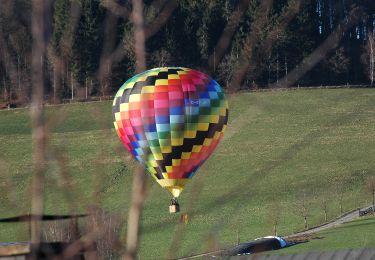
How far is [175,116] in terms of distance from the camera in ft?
75.3

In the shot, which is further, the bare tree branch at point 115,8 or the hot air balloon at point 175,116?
the hot air balloon at point 175,116

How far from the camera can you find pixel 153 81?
23703 millimetres

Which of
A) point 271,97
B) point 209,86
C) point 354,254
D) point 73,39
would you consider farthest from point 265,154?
point 73,39

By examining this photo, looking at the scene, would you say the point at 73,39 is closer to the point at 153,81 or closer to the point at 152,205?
the point at 153,81

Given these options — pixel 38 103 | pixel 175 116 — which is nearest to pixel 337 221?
pixel 175 116

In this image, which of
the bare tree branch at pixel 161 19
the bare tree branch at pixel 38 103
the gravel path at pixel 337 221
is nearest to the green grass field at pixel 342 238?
the gravel path at pixel 337 221

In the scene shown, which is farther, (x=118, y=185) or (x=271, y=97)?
(x=271, y=97)

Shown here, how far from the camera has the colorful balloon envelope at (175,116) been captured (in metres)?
22.2

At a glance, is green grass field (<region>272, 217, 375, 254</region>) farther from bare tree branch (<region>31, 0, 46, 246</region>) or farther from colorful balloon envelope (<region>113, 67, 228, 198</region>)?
bare tree branch (<region>31, 0, 46, 246</region>)

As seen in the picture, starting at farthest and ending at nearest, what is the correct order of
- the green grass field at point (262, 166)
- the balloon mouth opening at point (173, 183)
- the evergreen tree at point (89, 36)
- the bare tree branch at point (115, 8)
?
the green grass field at point (262, 166) → the balloon mouth opening at point (173, 183) → the evergreen tree at point (89, 36) → the bare tree branch at point (115, 8)

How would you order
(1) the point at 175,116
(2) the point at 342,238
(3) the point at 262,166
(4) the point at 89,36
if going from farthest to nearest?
1. (2) the point at 342,238
2. (3) the point at 262,166
3. (1) the point at 175,116
4. (4) the point at 89,36

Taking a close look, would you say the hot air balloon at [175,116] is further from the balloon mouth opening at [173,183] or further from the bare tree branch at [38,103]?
the bare tree branch at [38,103]

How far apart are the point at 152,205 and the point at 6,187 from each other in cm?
3916

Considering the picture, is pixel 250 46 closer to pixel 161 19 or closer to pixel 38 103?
pixel 161 19
